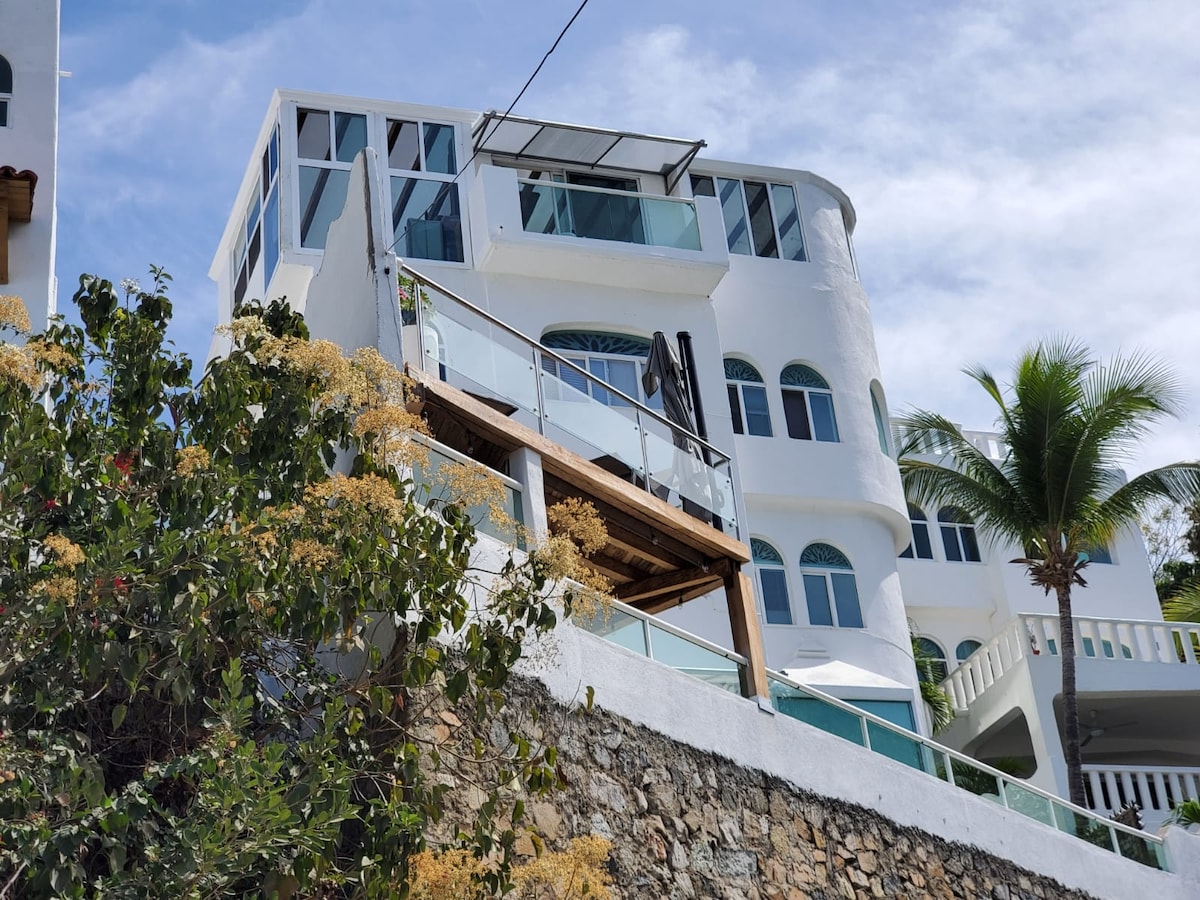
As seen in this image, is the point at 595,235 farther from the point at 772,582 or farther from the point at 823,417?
the point at 772,582

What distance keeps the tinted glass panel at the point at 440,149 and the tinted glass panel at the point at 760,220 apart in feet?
15.6

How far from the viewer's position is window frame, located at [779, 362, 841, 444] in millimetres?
22484

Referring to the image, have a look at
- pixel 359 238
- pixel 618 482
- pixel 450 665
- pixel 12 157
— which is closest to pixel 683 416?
pixel 618 482

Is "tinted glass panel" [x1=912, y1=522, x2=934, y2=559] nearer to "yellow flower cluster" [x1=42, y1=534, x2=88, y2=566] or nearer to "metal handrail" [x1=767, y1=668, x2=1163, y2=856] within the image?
"metal handrail" [x1=767, y1=668, x2=1163, y2=856]

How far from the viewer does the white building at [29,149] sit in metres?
14.8

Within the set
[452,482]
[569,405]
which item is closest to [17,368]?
[452,482]

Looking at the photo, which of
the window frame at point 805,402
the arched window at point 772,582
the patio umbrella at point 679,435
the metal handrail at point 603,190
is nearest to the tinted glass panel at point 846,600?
the arched window at point 772,582

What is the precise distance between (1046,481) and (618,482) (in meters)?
11.2

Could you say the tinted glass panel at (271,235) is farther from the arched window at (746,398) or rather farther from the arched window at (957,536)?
the arched window at (957,536)

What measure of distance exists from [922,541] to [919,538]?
0.25 ft

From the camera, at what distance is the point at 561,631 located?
11.4 m

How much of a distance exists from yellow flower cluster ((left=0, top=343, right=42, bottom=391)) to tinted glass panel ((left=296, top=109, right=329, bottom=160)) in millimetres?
12941

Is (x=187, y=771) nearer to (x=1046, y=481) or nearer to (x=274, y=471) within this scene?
(x=274, y=471)

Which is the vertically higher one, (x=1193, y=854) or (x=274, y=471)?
(x=274, y=471)
